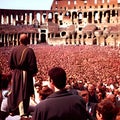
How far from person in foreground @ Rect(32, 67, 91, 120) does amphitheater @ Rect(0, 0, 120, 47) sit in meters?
62.4

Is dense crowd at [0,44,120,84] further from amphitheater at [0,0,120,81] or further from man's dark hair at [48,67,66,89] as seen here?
amphitheater at [0,0,120,81]

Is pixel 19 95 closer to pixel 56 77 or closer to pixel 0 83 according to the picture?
pixel 0 83

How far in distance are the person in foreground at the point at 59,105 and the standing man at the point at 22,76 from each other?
118 inches

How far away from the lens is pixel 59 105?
6281 millimetres

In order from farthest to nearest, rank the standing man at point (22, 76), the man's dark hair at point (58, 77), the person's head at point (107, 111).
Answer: the standing man at point (22, 76) → the man's dark hair at point (58, 77) → the person's head at point (107, 111)

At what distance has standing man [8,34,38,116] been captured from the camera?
9289 mm

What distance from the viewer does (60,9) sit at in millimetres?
91000

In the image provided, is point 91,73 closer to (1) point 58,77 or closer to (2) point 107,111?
(1) point 58,77

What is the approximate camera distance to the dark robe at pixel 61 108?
6.12 meters

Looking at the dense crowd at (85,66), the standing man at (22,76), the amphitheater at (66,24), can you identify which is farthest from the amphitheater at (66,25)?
the standing man at (22,76)

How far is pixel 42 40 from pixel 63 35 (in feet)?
16.0

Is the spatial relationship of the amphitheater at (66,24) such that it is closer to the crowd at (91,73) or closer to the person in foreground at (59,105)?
the crowd at (91,73)

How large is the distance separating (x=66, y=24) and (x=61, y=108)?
81.7m

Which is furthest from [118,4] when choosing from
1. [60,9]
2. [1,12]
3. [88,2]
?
[1,12]
